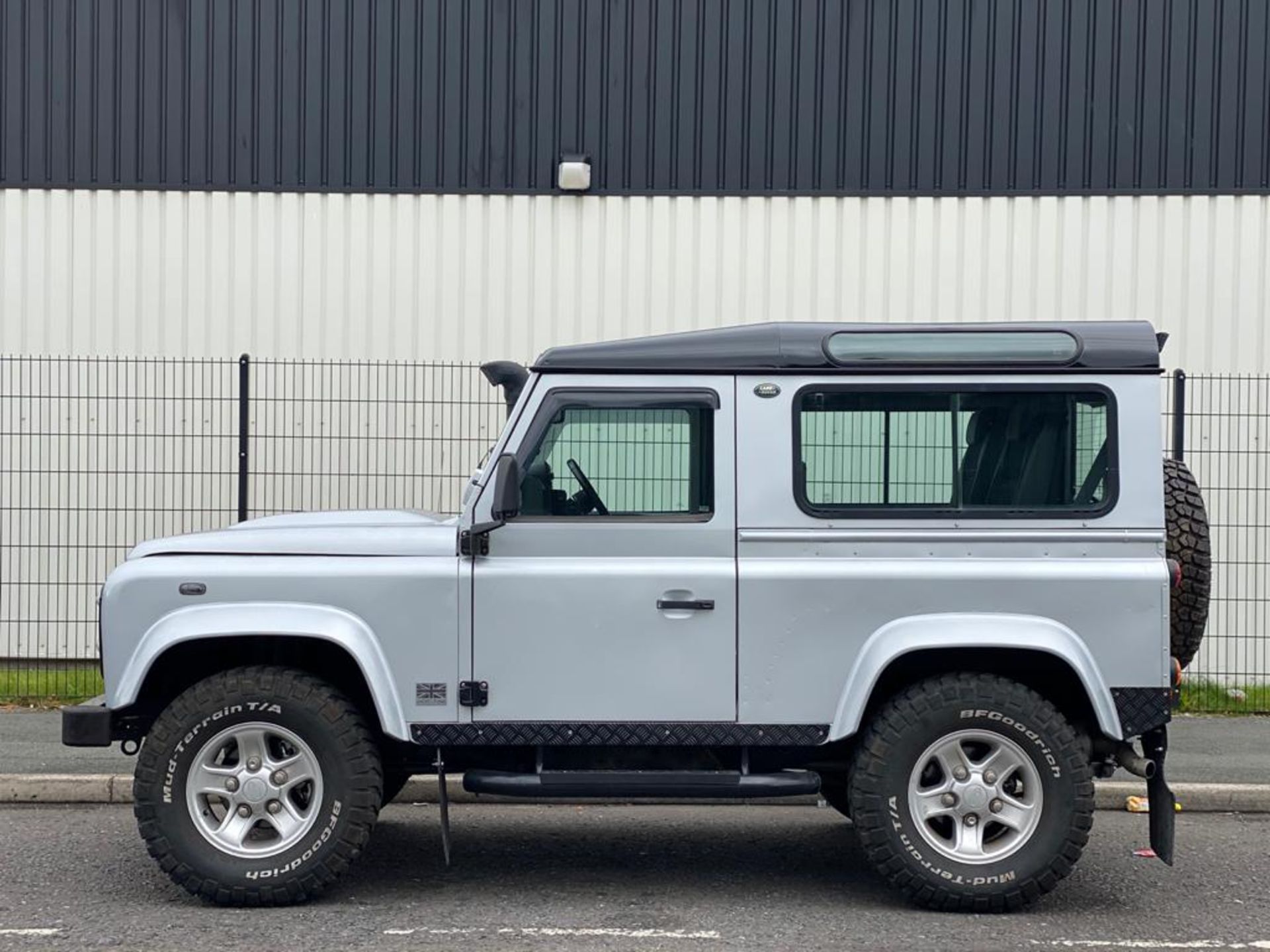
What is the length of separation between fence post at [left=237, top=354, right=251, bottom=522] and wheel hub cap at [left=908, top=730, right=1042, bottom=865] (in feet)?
20.5

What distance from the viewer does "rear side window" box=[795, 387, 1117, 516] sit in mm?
6262

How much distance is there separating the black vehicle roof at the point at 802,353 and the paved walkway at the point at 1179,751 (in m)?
3.46

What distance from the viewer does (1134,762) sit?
627 cm

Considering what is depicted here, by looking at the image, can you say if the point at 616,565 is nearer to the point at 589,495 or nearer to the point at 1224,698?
the point at 589,495

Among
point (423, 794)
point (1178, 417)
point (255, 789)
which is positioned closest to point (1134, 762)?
point (255, 789)

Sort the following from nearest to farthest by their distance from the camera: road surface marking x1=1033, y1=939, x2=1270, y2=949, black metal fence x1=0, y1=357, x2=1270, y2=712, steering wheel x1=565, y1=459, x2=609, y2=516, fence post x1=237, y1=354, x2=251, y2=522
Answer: road surface marking x1=1033, y1=939, x2=1270, y2=949
steering wheel x1=565, y1=459, x2=609, y2=516
fence post x1=237, y1=354, x2=251, y2=522
black metal fence x1=0, y1=357, x2=1270, y2=712

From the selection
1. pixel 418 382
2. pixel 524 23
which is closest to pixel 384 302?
pixel 418 382

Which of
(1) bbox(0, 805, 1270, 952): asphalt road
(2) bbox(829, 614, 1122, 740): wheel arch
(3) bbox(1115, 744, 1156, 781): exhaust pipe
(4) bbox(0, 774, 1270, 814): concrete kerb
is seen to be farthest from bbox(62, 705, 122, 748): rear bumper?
(3) bbox(1115, 744, 1156, 781): exhaust pipe

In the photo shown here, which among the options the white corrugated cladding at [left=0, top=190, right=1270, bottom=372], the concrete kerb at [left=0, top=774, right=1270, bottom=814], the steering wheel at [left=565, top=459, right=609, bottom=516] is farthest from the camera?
the white corrugated cladding at [left=0, top=190, right=1270, bottom=372]

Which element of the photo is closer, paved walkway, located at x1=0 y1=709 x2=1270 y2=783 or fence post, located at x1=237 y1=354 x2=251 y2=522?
paved walkway, located at x1=0 y1=709 x2=1270 y2=783

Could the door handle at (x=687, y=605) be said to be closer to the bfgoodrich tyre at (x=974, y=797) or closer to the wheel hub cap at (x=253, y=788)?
the bfgoodrich tyre at (x=974, y=797)

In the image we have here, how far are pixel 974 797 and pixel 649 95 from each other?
8020mm

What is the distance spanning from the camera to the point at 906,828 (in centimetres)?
616

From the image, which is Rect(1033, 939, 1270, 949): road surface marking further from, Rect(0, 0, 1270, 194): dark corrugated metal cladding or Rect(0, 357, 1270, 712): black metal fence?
Rect(0, 0, 1270, 194): dark corrugated metal cladding
